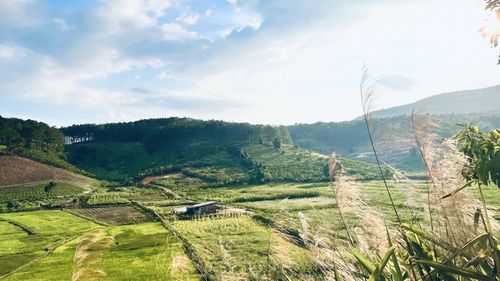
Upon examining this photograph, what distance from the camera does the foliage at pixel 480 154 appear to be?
5.66m

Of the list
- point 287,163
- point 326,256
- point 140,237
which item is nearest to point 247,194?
point 140,237

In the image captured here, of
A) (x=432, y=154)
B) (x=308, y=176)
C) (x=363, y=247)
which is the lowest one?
(x=308, y=176)

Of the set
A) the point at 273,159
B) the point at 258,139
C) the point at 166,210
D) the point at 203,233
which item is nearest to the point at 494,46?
the point at 203,233

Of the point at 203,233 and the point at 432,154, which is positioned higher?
the point at 432,154

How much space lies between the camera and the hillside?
91875 mm

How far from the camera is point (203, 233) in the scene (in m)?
47.8

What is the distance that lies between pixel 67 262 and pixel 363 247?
3949 centimetres

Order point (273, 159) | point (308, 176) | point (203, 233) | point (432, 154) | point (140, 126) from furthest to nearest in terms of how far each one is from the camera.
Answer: point (140, 126), point (273, 159), point (308, 176), point (203, 233), point (432, 154)

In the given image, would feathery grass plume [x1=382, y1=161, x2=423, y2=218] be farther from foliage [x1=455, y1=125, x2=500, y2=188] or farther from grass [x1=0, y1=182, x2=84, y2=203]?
grass [x1=0, y1=182, x2=84, y2=203]

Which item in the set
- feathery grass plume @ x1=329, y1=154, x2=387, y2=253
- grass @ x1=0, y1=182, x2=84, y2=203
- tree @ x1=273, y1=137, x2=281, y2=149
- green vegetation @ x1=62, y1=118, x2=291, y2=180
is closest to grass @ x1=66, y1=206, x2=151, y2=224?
grass @ x1=0, y1=182, x2=84, y2=203

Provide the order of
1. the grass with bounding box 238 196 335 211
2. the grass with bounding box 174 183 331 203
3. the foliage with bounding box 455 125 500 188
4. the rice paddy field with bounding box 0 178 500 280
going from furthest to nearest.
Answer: the grass with bounding box 174 183 331 203
the grass with bounding box 238 196 335 211
the rice paddy field with bounding box 0 178 500 280
the foliage with bounding box 455 125 500 188

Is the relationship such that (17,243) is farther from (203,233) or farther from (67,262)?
(203,233)

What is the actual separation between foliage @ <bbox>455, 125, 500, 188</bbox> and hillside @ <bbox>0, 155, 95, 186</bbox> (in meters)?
96.9

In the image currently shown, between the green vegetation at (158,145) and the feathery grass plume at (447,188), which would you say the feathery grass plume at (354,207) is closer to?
the feathery grass plume at (447,188)
